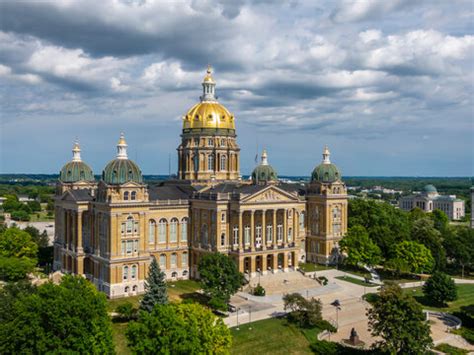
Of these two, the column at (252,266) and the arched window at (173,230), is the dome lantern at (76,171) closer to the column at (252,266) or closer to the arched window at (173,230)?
the arched window at (173,230)

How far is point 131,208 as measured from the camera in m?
65.6

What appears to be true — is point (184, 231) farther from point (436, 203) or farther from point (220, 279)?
point (436, 203)

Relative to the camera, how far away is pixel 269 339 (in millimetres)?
50656

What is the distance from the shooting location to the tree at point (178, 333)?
117 feet

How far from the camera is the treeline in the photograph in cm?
7506

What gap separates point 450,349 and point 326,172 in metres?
41.7

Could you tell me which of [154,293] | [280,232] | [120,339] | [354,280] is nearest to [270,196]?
[280,232]

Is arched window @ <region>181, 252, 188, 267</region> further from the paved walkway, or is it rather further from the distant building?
the distant building

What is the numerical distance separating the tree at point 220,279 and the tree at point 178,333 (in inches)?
671

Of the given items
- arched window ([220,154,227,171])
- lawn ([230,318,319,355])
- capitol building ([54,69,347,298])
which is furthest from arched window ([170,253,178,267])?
lawn ([230,318,319,355])

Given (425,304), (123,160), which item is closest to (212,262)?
(123,160)

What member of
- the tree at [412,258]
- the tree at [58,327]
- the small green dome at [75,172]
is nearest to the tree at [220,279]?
the tree at [58,327]

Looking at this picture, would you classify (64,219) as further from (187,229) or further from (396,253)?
(396,253)

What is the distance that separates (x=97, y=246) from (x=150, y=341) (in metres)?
34.3
